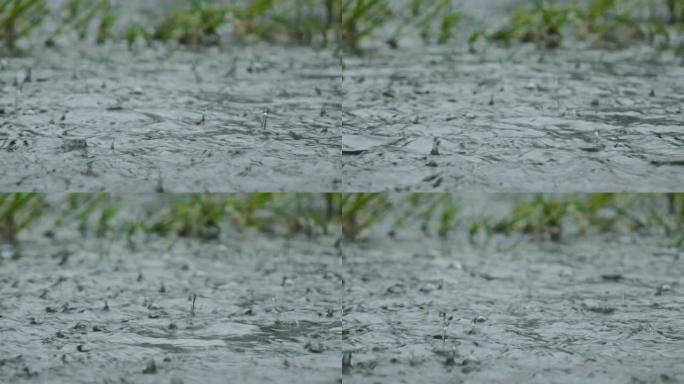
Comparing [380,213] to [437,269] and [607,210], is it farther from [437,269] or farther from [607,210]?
[607,210]

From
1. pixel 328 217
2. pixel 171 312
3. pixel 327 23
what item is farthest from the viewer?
pixel 328 217

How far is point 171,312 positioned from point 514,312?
62cm

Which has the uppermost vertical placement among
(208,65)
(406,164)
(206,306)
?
(208,65)

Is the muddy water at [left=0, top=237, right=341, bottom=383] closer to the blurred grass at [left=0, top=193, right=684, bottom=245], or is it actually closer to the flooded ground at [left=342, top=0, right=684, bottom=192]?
the blurred grass at [left=0, top=193, right=684, bottom=245]

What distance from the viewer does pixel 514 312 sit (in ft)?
6.12

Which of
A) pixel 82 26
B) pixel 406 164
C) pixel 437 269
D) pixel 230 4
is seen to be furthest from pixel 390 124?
pixel 82 26

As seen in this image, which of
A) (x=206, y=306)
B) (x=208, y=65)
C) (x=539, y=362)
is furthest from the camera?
(x=208, y=65)

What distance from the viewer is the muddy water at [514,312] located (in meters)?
1.56

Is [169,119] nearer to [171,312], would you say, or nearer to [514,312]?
[171,312]

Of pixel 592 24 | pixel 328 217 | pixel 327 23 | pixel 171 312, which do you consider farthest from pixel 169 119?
pixel 592 24

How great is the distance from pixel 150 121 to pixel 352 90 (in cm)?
39

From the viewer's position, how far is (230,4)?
2.25 metres

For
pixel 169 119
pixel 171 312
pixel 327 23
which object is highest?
pixel 327 23

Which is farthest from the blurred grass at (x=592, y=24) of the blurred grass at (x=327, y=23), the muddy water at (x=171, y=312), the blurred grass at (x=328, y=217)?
the muddy water at (x=171, y=312)
